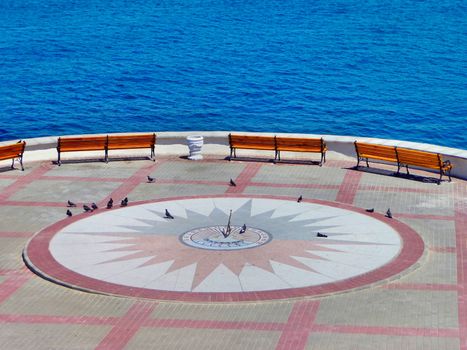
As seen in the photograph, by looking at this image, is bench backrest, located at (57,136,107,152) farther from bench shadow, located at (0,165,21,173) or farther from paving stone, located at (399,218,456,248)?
paving stone, located at (399,218,456,248)

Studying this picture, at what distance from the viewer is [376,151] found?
103 feet

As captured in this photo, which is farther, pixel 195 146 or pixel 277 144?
pixel 195 146

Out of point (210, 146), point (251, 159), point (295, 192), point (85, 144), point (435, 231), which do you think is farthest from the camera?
point (210, 146)

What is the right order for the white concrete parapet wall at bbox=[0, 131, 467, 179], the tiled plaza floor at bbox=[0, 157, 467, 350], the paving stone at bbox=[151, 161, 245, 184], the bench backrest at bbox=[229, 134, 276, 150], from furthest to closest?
the bench backrest at bbox=[229, 134, 276, 150] → the white concrete parapet wall at bbox=[0, 131, 467, 179] → the paving stone at bbox=[151, 161, 245, 184] → the tiled plaza floor at bbox=[0, 157, 467, 350]

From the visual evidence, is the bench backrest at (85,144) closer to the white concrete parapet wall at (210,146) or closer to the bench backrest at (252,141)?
the white concrete parapet wall at (210,146)

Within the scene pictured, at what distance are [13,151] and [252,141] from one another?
311 inches

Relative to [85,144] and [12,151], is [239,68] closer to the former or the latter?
[85,144]

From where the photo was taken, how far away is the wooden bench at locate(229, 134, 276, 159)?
32.5 metres

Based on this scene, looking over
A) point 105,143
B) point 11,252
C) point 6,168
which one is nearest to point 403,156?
point 105,143

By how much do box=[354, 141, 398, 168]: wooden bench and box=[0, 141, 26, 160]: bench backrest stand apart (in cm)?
1092

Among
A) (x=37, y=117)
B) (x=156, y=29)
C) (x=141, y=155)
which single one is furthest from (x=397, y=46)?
(x=141, y=155)

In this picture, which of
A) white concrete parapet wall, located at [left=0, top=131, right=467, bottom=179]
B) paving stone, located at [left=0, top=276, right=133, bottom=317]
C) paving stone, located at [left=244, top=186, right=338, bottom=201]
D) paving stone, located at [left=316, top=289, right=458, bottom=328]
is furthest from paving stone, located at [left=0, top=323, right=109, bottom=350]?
white concrete parapet wall, located at [left=0, top=131, right=467, bottom=179]

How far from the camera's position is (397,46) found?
7981cm

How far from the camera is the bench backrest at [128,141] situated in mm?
32656
